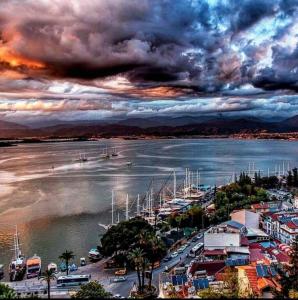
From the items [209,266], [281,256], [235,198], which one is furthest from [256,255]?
[235,198]

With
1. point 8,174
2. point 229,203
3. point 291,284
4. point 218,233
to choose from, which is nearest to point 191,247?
point 218,233

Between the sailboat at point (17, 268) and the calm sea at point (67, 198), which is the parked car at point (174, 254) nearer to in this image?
the calm sea at point (67, 198)

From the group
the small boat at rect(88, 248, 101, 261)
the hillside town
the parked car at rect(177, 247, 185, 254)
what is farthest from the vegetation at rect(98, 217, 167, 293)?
the parked car at rect(177, 247, 185, 254)

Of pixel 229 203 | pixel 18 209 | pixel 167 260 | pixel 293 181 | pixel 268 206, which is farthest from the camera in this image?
pixel 293 181

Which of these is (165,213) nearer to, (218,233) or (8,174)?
(218,233)

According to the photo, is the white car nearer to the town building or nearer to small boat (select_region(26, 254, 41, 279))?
the town building

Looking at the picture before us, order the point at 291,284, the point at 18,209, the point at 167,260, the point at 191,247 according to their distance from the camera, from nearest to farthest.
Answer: the point at 291,284 → the point at 167,260 → the point at 191,247 → the point at 18,209

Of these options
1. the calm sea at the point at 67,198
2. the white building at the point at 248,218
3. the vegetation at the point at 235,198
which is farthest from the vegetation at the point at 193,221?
the calm sea at the point at 67,198

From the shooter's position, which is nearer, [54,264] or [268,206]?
[54,264]
